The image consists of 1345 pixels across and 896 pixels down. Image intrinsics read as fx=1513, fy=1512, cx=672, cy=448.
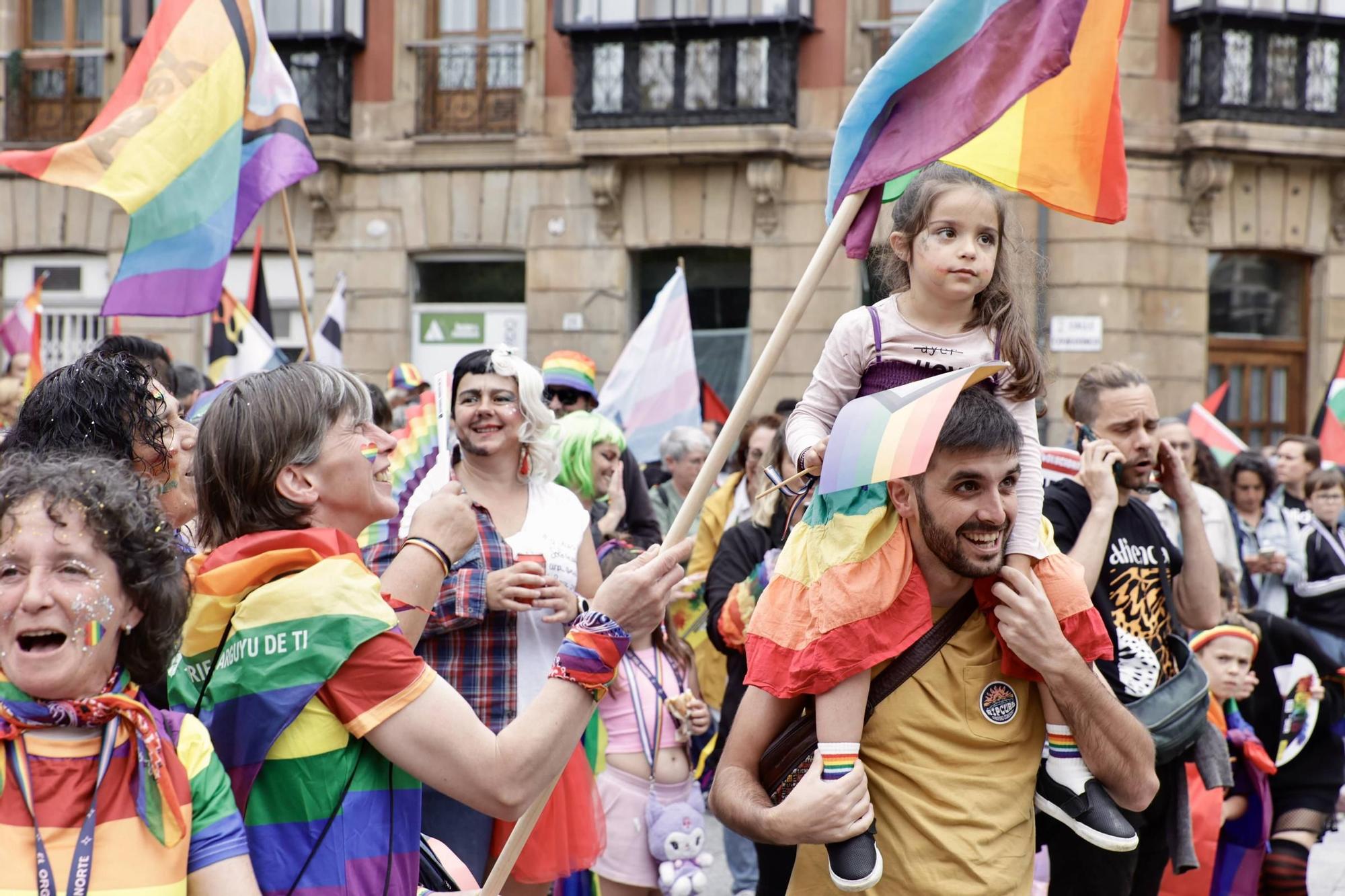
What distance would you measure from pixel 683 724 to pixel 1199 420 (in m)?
7.20

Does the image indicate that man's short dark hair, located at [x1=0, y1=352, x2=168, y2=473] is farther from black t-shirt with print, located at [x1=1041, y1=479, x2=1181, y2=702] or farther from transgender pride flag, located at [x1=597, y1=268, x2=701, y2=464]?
transgender pride flag, located at [x1=597, y1=268, x2=701, y2=464]

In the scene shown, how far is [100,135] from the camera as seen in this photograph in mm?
5312

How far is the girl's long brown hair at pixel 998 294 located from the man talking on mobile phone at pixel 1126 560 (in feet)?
3.77

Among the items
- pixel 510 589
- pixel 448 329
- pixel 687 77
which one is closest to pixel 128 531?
pixel 510 589

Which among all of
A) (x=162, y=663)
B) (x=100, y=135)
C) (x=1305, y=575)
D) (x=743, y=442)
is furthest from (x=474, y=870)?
(x=1305, y=575)

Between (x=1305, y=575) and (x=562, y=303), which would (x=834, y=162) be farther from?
(x=562, y=303)

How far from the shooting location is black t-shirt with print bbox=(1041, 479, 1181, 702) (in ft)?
14.3

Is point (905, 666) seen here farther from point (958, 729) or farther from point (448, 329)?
point (448, 329)

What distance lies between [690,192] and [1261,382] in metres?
7.00

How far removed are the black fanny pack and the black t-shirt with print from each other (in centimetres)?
9

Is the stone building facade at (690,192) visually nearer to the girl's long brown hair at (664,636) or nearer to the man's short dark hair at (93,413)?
the girl's long brown hair at (664,636)

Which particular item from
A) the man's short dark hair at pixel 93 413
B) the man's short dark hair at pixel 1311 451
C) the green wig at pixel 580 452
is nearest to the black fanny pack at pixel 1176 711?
the green wig at pixel 580 452

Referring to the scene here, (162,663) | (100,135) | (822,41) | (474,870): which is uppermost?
(822,41)

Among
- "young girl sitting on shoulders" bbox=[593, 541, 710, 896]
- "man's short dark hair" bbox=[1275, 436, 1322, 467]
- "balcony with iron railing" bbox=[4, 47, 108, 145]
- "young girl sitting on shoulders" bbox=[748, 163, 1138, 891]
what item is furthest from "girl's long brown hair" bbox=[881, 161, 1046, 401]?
"balcony with iron railing" bbox=[4, 47, 108, 145]
